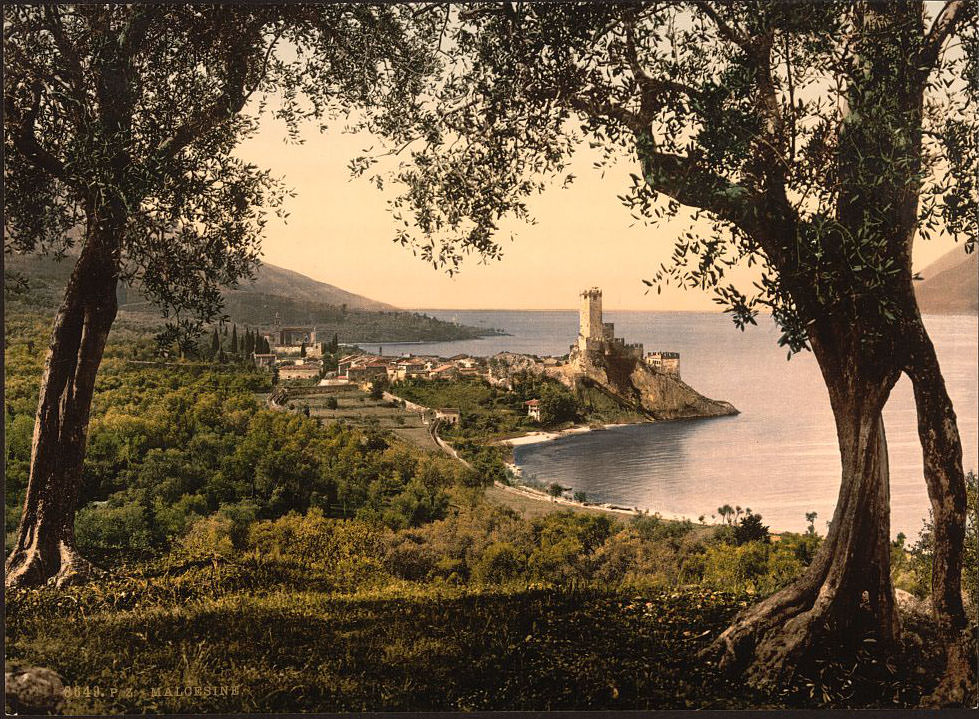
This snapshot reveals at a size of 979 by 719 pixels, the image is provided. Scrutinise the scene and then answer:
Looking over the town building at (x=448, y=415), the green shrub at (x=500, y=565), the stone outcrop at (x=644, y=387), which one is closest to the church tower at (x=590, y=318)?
the stone outcrop at (x=644, y=387)

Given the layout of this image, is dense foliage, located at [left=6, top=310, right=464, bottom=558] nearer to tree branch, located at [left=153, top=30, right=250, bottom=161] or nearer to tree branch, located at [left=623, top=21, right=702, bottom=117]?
tree branch, located at [left=153, top=30, right=250, bottom=161]

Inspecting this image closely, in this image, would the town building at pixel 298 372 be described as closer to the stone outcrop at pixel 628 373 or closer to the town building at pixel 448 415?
the town building at pixel 448 415

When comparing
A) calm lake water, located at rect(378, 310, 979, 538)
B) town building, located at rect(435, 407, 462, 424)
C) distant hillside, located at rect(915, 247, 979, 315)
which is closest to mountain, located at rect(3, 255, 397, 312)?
town building, located at rect(435, 407, 462, 424)

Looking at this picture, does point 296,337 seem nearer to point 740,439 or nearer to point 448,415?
point 448,415

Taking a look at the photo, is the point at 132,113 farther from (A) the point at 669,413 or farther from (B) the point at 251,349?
(A) the point at 669,413

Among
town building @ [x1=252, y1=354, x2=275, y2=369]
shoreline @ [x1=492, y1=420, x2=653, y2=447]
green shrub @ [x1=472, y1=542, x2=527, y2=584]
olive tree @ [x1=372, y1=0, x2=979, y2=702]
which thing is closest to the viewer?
olive tree @ [x1=372, y1=0, x2=979, y2=702]
